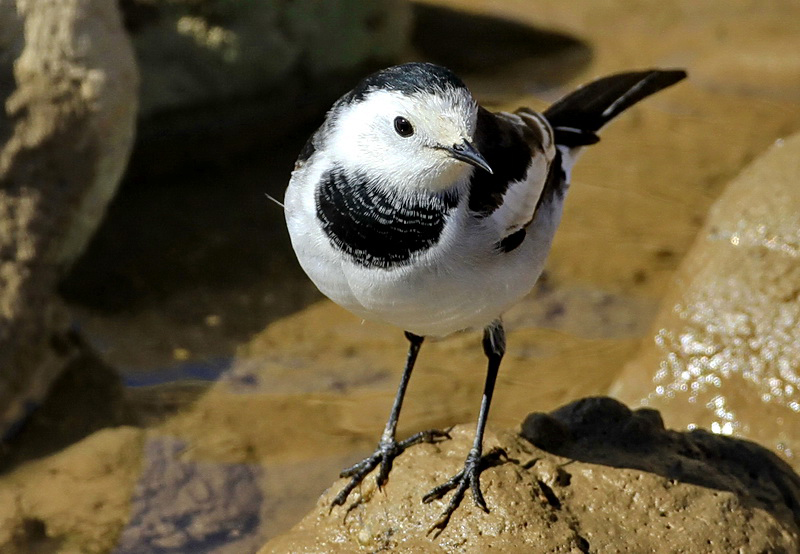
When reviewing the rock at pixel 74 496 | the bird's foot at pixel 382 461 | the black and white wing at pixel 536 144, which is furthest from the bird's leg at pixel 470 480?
the rock at pixel 74 496

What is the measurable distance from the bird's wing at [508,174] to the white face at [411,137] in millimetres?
157

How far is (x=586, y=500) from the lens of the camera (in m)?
4.89

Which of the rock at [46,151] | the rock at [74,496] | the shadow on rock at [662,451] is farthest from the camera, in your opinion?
the rock at [46,151]

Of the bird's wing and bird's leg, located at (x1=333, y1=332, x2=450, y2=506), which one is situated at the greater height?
the bird's wing

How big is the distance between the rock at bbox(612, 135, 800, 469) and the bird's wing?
6.57 ft

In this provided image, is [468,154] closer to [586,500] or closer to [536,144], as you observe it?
[536,144]

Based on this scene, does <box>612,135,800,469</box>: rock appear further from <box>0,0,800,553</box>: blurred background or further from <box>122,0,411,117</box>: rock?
<box>122,0,411,117</box>: rock

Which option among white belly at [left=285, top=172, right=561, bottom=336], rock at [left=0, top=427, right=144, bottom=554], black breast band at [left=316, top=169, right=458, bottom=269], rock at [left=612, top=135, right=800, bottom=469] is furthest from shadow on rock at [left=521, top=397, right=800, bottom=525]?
rock at [left=0, top=427, right=144, bottom=554]

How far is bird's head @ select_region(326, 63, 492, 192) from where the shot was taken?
4.41 metres

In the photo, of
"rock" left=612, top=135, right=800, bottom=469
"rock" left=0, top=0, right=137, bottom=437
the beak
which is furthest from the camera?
"rock" left=0, top=0, right=137, bottom=437

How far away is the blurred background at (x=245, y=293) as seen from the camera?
671 cm

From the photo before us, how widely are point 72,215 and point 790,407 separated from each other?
4.99 m

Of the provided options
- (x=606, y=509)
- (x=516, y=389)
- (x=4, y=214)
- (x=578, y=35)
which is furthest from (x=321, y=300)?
(x=578, y=35)

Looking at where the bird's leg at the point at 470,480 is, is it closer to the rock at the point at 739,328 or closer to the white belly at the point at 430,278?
→ the white belly at the point at 430,278
